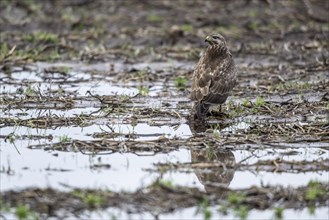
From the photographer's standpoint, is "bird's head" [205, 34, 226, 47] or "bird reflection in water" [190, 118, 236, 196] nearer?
"bird reflection in water" [190, 118, 236, 196]

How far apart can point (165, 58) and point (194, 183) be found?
10303mm

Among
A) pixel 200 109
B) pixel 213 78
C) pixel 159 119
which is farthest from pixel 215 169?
pixel 213 78

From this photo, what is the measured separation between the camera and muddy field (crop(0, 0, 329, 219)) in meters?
9.01

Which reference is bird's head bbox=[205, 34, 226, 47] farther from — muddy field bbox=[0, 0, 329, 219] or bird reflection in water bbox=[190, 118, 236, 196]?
bird reflection in water bbox=[190, 118, 236, 196]

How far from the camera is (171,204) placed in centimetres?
888

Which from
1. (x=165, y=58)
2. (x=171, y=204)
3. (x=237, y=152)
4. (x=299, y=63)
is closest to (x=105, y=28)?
(x=165, y=58)

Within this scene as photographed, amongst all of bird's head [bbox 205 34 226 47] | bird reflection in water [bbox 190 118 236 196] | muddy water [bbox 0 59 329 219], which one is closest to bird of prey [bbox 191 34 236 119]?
bird's head [bbox 205 34 226 47]

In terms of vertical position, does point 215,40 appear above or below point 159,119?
above

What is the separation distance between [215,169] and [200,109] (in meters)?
2.78

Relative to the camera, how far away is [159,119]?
512 inches

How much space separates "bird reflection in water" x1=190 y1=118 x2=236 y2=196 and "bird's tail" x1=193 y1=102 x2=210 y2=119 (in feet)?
5.79

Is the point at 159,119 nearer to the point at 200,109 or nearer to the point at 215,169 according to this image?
the point at 200,109

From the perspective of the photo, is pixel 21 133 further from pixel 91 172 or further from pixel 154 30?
pixel 154 30

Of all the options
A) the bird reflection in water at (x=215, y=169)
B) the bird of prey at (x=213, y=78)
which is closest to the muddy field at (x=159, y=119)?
the bird reflection in water at (x=215, y=169)
